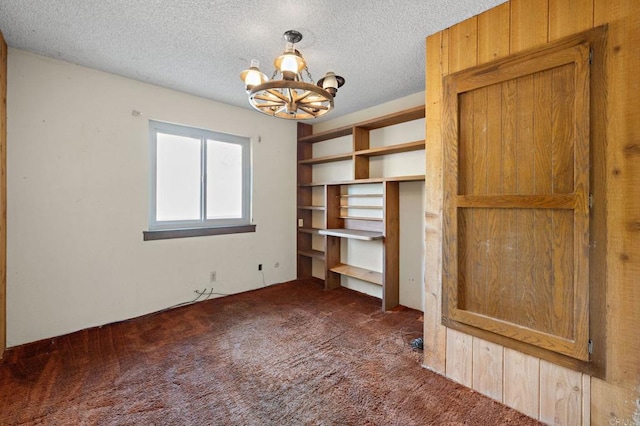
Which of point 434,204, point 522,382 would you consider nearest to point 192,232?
point 434,204

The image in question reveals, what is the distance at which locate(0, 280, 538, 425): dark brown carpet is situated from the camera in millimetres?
1620

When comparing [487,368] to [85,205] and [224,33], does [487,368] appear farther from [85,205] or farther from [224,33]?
[85,205]

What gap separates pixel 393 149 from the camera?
10.6 ft

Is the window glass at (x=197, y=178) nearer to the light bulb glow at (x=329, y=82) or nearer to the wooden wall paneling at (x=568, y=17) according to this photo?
the light bulb glow at (x=329, y=82)

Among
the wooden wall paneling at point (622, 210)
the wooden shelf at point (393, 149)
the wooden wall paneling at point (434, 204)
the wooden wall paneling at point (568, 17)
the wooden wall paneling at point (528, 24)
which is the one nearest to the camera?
the wooden wall paneling at point (622, 210)

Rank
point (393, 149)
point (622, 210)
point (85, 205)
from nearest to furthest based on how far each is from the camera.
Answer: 1. point (622, 210)
2. point (85, 205)
3. point (393, 149)

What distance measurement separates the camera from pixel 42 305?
244 cm

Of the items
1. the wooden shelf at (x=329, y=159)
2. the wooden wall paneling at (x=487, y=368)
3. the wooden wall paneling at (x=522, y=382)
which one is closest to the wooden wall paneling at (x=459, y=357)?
the wooden wall paneling at (x=487, y=368)

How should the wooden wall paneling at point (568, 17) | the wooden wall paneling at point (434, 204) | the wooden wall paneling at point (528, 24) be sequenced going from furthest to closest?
the wooden wall paneling at point (434, 204) < the wooden wall paneling at point (528, 24) < the wooden wall paneling at point (568, 17)

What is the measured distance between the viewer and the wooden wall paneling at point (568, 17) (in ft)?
4.66

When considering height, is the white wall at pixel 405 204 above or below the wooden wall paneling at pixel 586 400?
above

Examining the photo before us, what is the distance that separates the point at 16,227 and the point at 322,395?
282 cm

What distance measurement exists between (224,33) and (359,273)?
9.43ft

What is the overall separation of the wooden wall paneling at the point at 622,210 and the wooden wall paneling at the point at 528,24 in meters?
0.21
